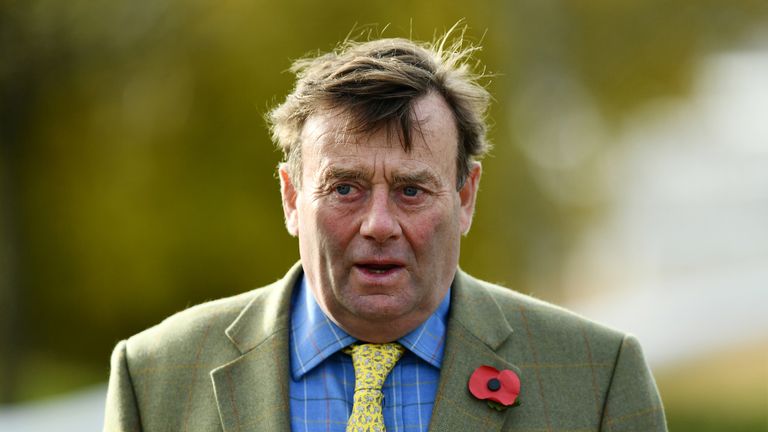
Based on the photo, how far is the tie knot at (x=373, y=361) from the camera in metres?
3.29

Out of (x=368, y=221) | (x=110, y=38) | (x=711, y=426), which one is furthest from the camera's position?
(x=110, y=38)

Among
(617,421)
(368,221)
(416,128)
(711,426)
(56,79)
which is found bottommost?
(711,426)

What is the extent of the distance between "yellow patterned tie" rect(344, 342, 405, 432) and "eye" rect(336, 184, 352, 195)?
0.47 metres

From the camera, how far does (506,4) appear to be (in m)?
12.3

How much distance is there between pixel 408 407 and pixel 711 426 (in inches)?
277

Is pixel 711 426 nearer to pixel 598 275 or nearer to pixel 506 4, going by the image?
pixel 506 4

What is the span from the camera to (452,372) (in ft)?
11.0

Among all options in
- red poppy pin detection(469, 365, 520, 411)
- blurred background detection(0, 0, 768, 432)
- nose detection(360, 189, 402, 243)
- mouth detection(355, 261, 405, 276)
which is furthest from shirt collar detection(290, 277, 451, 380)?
blurred background detection(0, 0, 768, 432)

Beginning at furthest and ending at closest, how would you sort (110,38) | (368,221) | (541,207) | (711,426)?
(541,207)
(110,38)
(711,426)
(368,221)

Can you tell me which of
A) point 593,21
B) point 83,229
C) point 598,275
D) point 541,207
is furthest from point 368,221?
point 598,275

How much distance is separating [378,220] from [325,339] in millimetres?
449

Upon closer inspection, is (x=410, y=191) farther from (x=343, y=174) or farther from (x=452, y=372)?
(x=452, y=372)

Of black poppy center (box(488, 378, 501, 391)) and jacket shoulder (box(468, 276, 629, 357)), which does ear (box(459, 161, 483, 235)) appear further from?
black poppy center (box(488, 378, 501, 391))

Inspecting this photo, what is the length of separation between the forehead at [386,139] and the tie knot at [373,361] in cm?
56
